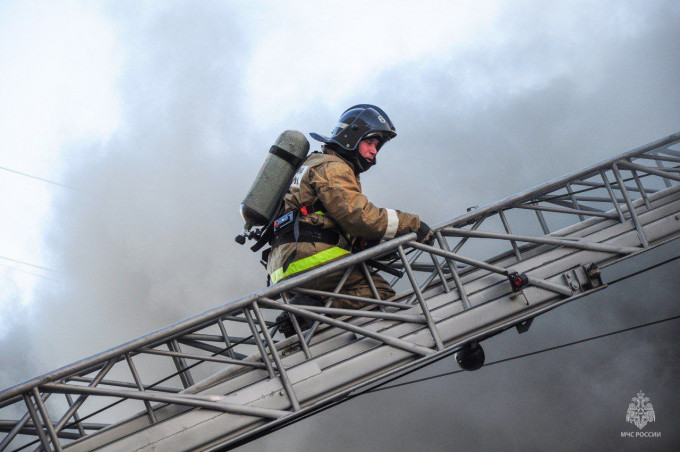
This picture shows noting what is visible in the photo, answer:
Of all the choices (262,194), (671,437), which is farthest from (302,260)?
(671,437)

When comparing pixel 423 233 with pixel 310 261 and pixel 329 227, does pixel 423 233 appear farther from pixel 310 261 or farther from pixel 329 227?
pixel 310 261

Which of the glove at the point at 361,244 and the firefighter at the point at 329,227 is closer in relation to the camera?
the firefighter at the point at 329,227

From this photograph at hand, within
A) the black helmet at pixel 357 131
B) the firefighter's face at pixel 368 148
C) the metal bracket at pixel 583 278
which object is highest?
the black helmet at pixel 357 131

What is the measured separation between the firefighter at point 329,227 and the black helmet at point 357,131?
33 cm

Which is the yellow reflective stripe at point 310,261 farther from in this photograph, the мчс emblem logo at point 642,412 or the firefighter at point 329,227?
the мчс emblem logo at point 642,412

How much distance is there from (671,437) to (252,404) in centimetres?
4911

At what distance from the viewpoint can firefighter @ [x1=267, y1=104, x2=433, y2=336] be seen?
18.5 ft

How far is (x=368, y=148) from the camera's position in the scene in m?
6.54

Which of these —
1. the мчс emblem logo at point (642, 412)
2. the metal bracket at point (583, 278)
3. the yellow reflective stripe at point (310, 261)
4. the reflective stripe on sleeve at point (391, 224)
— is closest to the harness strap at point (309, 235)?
the yellow reflective stripe at point (310, 261)

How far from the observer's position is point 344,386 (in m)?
5.14

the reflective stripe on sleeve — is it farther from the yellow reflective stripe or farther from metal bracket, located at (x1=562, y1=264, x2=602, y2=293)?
metal bracket, located at (x1=562, y1=264, x2=602, y2=293)

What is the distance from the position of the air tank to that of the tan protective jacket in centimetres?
21

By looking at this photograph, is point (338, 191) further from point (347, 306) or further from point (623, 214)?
point (623, 214)

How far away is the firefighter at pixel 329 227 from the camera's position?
5.64 meters
